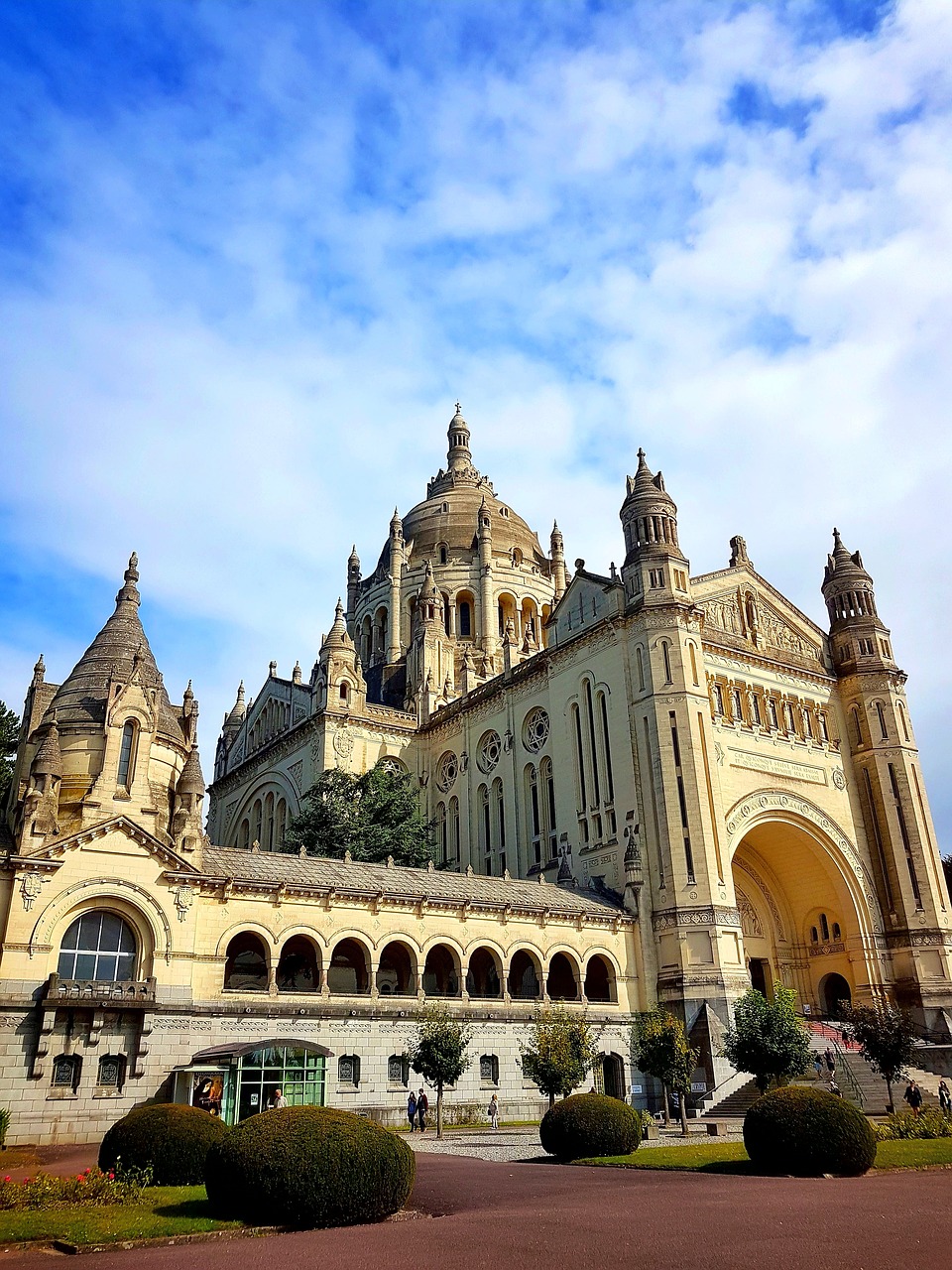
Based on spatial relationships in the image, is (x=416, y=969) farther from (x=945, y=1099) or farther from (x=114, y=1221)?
(x=114, y=1221)

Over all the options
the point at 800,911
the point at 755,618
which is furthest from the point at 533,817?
the point at 755,618

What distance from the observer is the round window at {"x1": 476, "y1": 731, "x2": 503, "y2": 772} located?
58.5 m

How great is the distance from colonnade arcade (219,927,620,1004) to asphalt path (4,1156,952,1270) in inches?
739

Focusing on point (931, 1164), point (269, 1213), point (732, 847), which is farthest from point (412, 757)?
point (269, 1213)

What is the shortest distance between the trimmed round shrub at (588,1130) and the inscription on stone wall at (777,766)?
27777 mm

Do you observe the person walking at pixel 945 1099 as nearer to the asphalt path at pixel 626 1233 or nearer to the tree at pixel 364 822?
the asphalt path at pixel 626 1233

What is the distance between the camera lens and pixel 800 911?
55.9 meters

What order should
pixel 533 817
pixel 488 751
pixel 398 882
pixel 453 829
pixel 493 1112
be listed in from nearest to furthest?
pixel 493 1112 < pixel 398 882 < pixel 533 817 < pixel 488 751 < pixel 453 829

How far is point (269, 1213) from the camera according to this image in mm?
15562

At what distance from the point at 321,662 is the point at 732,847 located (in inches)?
1049

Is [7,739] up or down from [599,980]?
up

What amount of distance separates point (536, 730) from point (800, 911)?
696 inches

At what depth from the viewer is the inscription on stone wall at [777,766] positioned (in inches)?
2041

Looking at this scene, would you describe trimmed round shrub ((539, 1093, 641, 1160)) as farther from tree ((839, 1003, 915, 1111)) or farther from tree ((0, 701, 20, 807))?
tree ((0, 701, 20, 807))
